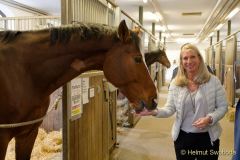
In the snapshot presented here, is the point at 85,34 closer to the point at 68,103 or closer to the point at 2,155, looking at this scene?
the point at 68,103

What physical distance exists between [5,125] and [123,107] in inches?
137

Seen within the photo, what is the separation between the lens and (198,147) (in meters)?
1.64

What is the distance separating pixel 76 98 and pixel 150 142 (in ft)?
7.07

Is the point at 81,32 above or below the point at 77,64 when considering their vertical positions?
above

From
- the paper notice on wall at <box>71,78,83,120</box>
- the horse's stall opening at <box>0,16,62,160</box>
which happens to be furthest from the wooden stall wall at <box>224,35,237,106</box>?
the paper notice on wall at <box>71,78,83,120</box>

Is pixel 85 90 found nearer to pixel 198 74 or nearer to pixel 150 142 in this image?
pixel 198 74

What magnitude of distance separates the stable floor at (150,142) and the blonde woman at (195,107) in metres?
0.95

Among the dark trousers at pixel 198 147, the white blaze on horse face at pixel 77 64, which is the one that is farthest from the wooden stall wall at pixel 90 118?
the dark trousers at pixel 198 147

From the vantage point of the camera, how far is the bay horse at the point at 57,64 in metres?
1.19

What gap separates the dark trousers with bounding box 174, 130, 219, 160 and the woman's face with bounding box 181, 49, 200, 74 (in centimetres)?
42

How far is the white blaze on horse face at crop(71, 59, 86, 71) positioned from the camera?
128 centimetres

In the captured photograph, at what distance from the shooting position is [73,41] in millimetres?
1254

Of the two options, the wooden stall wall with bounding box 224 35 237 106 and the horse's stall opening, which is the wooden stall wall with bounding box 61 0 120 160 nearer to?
the horse's stall opening

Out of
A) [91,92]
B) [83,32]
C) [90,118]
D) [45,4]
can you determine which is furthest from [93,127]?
[45,4]
